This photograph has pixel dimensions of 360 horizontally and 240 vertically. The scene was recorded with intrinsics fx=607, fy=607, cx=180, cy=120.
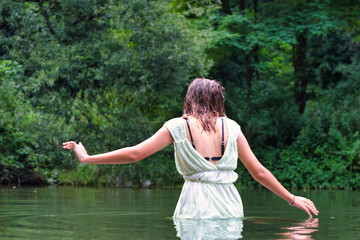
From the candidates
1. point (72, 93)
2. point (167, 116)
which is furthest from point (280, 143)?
point (72, 93)

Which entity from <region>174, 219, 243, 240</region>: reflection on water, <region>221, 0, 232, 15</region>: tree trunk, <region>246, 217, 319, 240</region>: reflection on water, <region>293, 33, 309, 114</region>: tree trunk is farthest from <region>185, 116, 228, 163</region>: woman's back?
<region>221, 0, 232, 15</region>: tree trunk

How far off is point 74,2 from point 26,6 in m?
1.79

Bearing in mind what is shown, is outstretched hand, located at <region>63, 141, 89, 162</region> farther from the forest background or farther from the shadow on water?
the forest background

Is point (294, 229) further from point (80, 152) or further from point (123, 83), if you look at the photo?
point (123, 83)

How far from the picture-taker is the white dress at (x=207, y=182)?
536 cm

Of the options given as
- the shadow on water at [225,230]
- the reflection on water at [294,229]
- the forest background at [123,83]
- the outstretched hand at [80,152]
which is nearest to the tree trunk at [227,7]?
the forest background at [123,83]

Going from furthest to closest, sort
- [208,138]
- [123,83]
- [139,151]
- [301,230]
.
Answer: [123,83] < [301,230] < [208,138] < [139,151]

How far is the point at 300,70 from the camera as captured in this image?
27250 millimetres

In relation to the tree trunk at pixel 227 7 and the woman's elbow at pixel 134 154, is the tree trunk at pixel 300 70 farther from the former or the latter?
the woman's elbow at pixel 134 154

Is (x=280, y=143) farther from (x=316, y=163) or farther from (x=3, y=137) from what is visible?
(x=3, y=137)

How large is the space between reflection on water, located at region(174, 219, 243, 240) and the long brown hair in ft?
2.91

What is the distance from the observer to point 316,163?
23938 mm

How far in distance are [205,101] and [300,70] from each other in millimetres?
22518

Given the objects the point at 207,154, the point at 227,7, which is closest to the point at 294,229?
the point at 207,154
